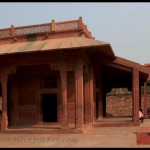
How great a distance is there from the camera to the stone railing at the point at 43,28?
51.7 ft

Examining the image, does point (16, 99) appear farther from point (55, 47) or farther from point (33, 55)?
point (55, 47)

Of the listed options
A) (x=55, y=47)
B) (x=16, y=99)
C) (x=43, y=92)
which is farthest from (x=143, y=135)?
(x=16, y=99)

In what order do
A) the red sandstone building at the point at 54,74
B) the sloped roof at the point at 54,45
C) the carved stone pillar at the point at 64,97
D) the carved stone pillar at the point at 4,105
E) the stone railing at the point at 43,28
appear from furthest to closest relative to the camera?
the stone railing at the point at 43,28 < the carved stone pillar at the point at 4,105 < the red sandstone building at the point at 54,74 < the carved stone pillar at the point at 64,97 < the sloped roof at the point at 54,45

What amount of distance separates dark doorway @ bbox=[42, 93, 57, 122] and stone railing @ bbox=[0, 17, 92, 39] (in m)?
3.84

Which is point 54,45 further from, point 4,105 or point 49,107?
point 49,107

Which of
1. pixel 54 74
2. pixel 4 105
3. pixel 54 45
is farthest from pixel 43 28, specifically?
pixel 4 105

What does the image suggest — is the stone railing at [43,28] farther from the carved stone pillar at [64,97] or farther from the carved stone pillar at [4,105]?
the carved stone pillar at [4,105]

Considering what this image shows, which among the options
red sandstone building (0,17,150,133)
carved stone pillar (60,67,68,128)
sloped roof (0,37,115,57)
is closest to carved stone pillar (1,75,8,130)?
red sandstone building (0,17,150,133)

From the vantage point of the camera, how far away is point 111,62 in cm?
1647

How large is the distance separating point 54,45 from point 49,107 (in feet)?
16.8

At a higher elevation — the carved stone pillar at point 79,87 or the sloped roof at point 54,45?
the sloped roof at point 54,45

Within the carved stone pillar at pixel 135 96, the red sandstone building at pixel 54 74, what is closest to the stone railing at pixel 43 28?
the red sandstone building at pixel 54 74

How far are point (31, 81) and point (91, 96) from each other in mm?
3694

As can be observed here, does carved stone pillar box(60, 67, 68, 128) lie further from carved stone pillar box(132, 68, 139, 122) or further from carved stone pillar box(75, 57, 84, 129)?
carved stone pillar box(132, 68, 139, 122)
